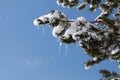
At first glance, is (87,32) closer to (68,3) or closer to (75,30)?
(75,30)

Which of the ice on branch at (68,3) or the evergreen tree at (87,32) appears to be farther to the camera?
the ice on branch at (68,3)

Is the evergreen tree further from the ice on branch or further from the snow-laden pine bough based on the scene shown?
the ice on branch

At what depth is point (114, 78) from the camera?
989 cm

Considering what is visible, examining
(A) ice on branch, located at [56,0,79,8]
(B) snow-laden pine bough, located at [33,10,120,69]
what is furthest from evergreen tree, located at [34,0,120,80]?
(A) ice on branch, located at [56,0,79,8]

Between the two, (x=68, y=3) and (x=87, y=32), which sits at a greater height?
(x=68, y=3)

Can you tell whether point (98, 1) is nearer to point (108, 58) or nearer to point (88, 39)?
point (108, 58)

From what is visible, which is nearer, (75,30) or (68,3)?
(75,30)

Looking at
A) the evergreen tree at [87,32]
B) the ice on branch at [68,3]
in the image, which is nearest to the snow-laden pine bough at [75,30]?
the evergreen tree at [87,32]

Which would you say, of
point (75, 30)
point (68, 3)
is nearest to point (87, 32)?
point (75, 30)

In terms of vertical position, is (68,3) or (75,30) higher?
(68,3)

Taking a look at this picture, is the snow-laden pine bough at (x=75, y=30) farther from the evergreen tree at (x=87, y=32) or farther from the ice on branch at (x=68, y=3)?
the ice on branch at (x=68, y=3)

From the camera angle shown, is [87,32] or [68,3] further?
[68,3]

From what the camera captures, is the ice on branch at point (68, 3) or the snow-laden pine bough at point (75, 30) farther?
the ice on branch at point (68, 3)

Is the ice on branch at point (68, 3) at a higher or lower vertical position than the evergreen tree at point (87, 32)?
higher
